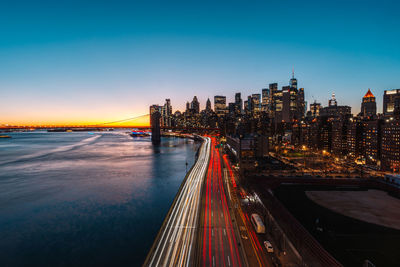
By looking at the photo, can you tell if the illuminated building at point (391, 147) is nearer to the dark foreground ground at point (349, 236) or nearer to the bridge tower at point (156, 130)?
the dark foreground ground at point (349, 236)

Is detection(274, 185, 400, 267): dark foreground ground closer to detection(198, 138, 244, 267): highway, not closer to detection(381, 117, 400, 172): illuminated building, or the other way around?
detection(198, 138, 244, 267): highway

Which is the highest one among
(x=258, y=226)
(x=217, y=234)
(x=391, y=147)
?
(x=391, y=147)

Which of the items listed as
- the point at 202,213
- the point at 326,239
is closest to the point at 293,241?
the point at 326,239

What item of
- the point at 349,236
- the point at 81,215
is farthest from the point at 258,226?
the point at 81,215

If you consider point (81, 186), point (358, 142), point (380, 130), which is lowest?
point (81, 186)

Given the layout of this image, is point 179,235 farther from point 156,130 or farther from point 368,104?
point 368,104

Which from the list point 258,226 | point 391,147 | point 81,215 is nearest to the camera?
point 258,226

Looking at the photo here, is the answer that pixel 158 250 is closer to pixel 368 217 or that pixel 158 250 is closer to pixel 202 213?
pixel 202 213
